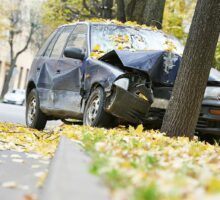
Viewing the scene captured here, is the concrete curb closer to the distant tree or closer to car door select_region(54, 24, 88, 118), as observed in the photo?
car door select_region(54, 24, 88, 118)

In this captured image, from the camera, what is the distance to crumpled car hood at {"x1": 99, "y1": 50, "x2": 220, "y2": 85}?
28.6 ft

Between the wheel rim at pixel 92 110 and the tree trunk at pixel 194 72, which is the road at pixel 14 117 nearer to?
the wheel rim at pixel 92 110

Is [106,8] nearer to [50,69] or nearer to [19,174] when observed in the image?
[50,69]

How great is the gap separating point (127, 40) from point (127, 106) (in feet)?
6.38

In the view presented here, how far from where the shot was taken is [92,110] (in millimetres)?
9156

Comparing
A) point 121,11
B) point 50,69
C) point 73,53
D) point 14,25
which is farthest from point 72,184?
point 14,25

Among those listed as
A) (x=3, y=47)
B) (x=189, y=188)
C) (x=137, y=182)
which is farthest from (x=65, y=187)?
(x=3, y=47)

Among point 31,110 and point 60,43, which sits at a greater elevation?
point 60,43

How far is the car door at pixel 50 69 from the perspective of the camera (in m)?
11.1

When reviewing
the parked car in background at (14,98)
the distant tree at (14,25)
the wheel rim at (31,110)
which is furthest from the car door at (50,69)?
the distant tree at (14,25)

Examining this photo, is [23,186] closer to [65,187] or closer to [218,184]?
[65,187]

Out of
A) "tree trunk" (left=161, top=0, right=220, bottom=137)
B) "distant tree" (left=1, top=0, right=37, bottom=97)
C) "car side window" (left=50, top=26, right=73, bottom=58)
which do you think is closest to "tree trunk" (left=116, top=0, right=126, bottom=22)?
"car side window" (left=50, top=26, right=73, bottom=58)

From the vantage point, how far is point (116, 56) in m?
9.22

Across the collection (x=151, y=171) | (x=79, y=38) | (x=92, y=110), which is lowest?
(x=92, y=110)
